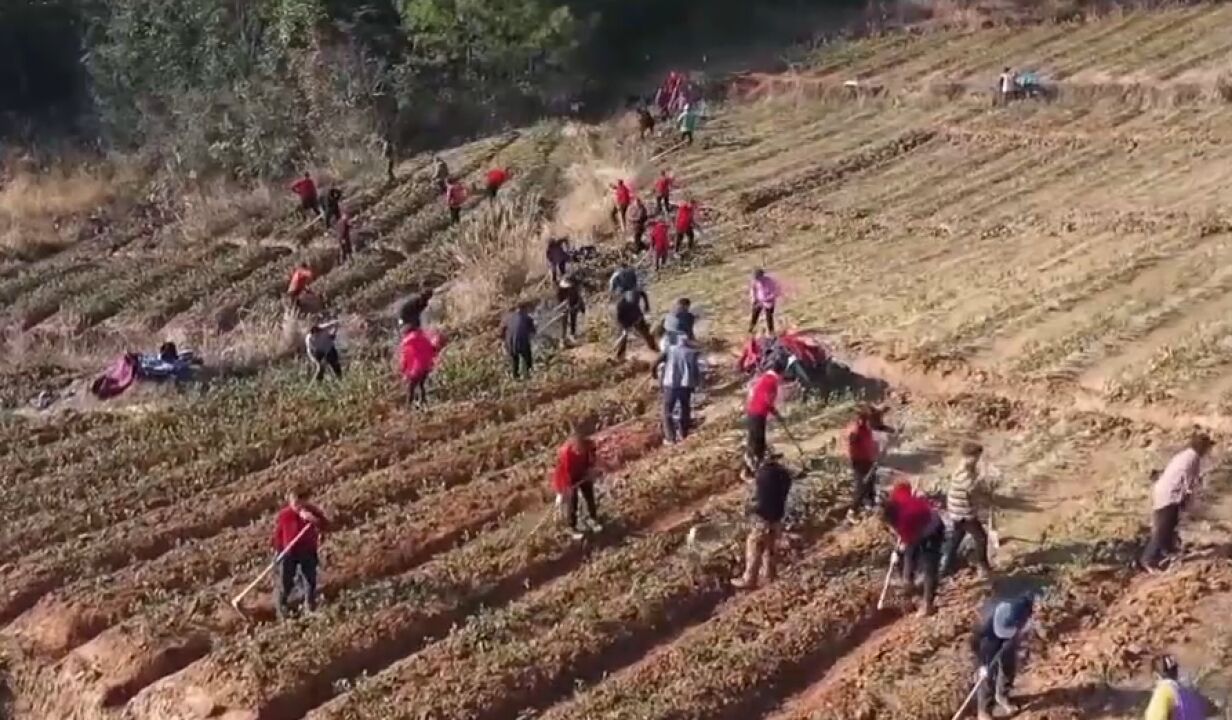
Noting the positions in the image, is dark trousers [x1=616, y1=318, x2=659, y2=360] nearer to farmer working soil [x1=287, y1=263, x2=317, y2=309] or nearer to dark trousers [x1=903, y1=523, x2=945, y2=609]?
farmer working soil [x1=287, y1=263, x2=317, y2=309]

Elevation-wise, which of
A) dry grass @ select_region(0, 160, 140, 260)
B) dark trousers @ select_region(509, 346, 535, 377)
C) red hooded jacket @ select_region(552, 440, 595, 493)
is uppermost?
red hooded jacket @ select_region(552, 440, 595, 493)

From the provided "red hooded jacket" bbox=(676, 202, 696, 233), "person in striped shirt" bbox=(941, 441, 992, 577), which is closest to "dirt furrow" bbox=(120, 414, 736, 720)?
"person in striped shirt" bbox=(941, 441, 992, 577)

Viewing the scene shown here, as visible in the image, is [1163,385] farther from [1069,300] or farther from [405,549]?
[405,549]

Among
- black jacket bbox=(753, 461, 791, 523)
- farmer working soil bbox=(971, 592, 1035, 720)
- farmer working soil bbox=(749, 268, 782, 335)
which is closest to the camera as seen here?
farmer working soil bbox=(971, 592, 1035, 720)

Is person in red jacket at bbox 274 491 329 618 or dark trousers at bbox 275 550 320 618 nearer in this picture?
person in red jacket at bbox 274 491 329 618

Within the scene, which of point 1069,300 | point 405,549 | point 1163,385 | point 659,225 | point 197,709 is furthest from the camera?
point 659,225

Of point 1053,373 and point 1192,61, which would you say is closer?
point 1053,373

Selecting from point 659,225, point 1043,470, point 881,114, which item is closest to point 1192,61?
point 881,114

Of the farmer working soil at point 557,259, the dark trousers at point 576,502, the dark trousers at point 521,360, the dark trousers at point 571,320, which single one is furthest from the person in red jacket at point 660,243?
the dark trousers at point 576,502

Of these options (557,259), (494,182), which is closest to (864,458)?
(557,259)
